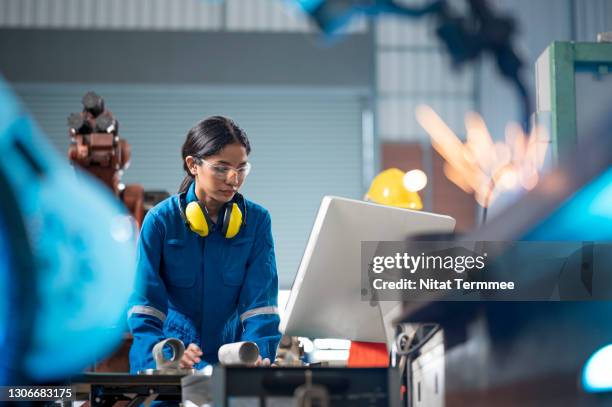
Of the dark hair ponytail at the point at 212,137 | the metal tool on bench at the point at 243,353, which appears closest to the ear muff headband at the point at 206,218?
the dark hair ponytail at the point at 212,137

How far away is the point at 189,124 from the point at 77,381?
7.56 meters

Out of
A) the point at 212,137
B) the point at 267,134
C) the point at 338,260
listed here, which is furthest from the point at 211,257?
the point at 267,134

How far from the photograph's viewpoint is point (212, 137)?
231 centimetres

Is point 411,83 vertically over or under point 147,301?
over

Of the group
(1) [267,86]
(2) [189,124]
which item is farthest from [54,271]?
(1) [267,86]

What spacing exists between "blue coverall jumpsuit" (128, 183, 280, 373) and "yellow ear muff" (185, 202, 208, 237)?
6 cm

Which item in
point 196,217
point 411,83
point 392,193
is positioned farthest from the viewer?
point 411,83

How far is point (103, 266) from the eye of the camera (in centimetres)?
788

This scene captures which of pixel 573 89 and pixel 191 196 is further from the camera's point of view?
pixel 191 196

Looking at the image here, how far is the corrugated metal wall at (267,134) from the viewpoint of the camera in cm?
898

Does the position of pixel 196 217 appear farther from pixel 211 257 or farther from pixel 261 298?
pixel 261 298

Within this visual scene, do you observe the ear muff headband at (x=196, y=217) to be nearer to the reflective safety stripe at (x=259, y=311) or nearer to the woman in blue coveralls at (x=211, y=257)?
the woman in blue coveralls at (x=211, y=257)

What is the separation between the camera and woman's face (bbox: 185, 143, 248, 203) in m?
2.29

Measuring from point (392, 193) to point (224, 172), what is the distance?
3.56 meters
